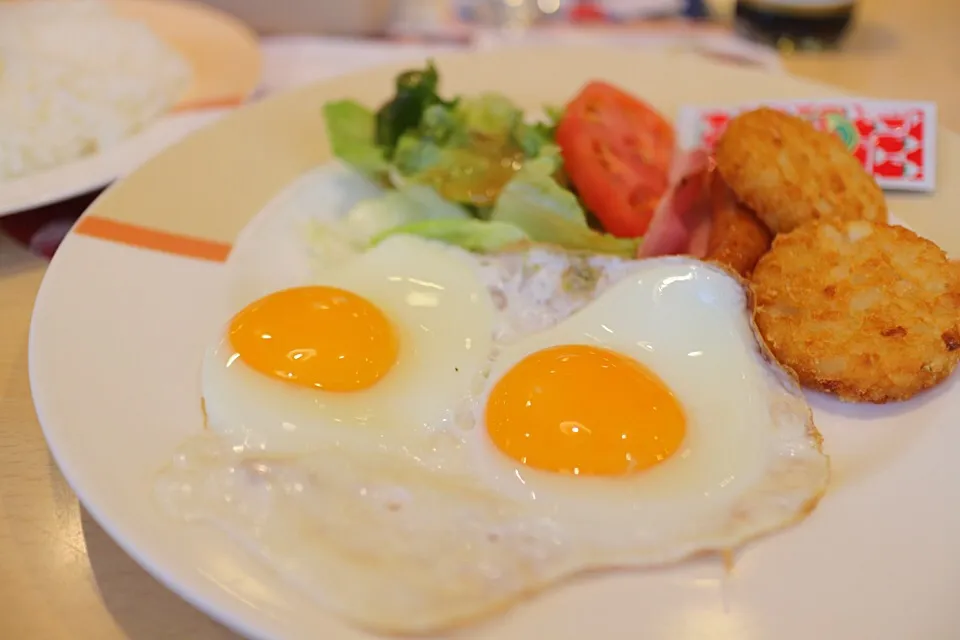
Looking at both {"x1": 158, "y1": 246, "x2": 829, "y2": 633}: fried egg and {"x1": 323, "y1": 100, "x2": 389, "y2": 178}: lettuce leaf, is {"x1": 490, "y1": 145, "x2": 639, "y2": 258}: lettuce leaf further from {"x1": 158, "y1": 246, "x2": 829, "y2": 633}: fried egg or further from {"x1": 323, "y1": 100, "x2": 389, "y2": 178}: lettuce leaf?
{"x1": 323, "y1": 100, "x2": 389, "y2": 178}: lettuce leaf

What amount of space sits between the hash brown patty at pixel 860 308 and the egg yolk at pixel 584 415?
0.34 m

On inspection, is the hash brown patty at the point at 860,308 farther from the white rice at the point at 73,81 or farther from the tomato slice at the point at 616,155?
the white rice at the point at 73,81

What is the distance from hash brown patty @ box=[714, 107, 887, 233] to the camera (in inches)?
73.5

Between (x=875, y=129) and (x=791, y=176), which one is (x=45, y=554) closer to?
(x=791, y=176)

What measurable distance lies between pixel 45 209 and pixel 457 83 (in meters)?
1.38

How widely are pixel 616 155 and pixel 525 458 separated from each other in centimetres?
112

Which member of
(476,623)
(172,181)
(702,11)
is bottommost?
(476,623)

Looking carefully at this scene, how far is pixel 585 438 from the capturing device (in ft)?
4.56

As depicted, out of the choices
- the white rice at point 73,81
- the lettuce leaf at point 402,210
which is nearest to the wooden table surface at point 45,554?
the white rice at point 73,81

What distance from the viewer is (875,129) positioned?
7.25ft

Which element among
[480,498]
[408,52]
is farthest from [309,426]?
[408,52]

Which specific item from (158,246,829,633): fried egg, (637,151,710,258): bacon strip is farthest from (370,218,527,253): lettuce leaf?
(637,151,710,258): bacon strip

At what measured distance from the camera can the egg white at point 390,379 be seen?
4.67 feet

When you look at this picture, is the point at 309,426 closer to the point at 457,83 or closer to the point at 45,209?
the point at 45,209
